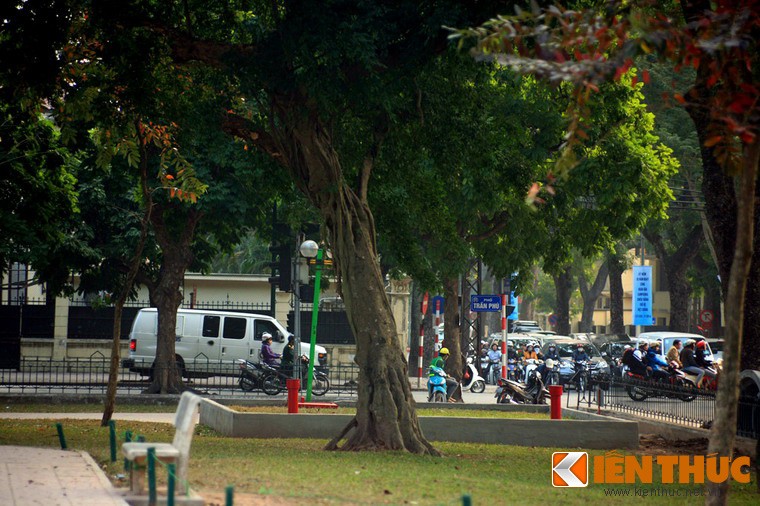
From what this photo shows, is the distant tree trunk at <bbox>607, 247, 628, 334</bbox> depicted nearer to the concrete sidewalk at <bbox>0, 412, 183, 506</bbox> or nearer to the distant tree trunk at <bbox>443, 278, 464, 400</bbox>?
the distant tree trunk at <bbox>443, 278, 464, 400</bbox>

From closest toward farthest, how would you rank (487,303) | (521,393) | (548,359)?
1. (521,393)
2. (487,303)
3. (548,359)

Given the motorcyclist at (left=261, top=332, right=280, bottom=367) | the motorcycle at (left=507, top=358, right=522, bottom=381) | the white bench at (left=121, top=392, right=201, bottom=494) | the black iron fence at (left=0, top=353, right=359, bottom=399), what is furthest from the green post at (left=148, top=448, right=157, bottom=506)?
the motorcycle at (left=507, top=358, right=522, bottom=381)

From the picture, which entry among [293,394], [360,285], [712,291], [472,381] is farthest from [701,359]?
[712,291]

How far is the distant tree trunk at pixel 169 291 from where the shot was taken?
25703 millimetres

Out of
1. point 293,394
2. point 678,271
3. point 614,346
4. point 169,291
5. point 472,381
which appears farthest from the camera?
point 678,271

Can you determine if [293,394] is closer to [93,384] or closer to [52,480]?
[52,480]

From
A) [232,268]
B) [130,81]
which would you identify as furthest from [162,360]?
[232,268]

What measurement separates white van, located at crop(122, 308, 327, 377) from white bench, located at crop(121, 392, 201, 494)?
2129cm

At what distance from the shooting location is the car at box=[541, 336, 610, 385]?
112 ft

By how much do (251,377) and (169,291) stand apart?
3.07 m

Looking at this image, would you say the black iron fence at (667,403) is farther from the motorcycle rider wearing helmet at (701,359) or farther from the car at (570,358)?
the car at (570,358)

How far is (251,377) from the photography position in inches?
1058

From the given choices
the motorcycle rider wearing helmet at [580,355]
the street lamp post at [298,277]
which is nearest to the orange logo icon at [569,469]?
the street lamp post at [298,277]

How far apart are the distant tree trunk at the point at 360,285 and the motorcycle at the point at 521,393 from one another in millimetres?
9869
